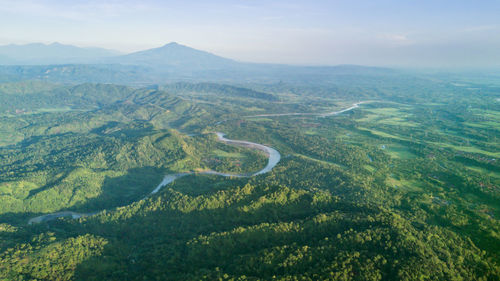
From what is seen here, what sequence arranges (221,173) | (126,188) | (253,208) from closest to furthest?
A: (253,208), (126,188), (221,173)

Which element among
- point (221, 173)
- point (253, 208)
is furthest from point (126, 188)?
point (253, 208)

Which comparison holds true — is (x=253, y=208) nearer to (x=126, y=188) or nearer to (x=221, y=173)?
(x=221, y=173)

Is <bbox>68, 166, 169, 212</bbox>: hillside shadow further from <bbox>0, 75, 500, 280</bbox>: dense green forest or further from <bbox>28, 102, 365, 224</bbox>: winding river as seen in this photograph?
<bbox>28, 102, 365, 224</bbox>: winding river

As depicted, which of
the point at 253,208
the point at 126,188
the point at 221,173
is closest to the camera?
the point at 253,208

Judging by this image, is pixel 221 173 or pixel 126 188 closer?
pixel 126 188

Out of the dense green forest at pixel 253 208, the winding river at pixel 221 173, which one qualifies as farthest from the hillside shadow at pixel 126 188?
the winding river at pixel 221 173

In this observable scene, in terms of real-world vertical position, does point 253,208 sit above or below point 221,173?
above

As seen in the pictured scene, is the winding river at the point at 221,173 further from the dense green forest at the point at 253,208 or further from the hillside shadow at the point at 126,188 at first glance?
the dense green forest at the point at 253,208

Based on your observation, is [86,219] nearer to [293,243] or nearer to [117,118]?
[293,243]

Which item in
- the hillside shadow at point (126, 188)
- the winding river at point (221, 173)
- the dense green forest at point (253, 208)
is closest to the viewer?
the dense green forest at point (253, 208)

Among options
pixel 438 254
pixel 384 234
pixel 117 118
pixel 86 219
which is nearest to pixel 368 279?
pixel 384 234
